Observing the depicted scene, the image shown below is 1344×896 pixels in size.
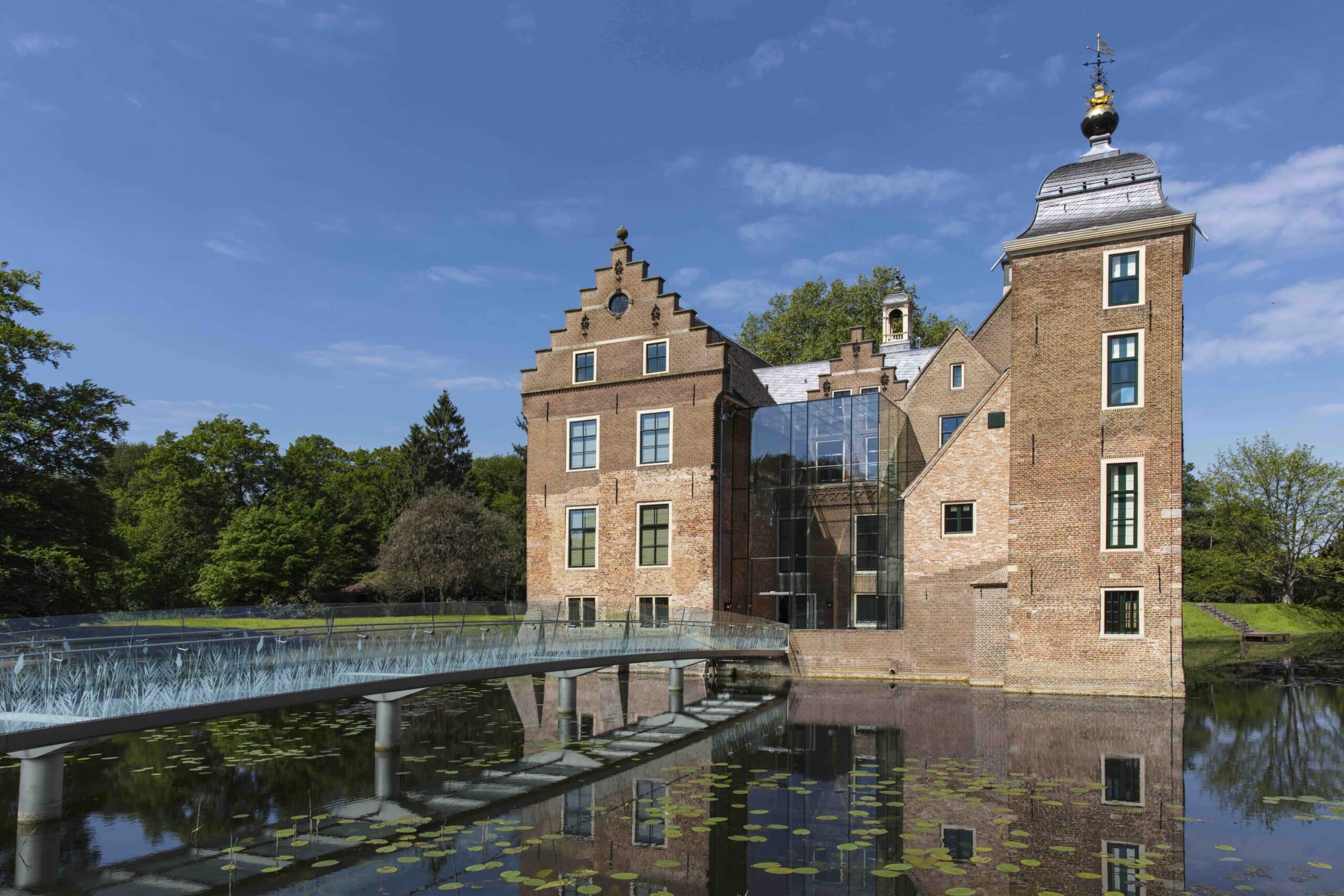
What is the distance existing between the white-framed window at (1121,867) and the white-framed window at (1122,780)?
6.09ft

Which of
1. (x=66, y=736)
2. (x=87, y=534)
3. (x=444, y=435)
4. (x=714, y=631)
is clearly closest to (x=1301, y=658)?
(x=714, y=631)

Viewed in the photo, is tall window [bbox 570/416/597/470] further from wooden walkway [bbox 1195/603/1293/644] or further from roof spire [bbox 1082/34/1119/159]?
wooden walkway [bbox 1195/603/1293/644]

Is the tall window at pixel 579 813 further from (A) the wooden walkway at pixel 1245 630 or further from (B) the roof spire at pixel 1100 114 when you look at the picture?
(A) the wooden walkway at pixel 1245 630

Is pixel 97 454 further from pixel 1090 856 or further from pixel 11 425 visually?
pixel 1090 856

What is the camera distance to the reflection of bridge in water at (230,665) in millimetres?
8469

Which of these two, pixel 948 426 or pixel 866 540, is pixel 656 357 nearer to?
pixel 866 540

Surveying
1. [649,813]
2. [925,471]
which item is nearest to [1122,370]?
[925,471]

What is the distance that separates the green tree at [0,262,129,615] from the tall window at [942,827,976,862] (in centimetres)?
2219

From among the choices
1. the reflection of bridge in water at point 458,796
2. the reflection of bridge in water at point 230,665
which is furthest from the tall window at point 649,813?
the reflection of bridge in water at point 230,665

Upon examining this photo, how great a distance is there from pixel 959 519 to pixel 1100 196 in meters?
8.72

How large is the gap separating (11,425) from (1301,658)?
4002 centimetres

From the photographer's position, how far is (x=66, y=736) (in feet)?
26.4

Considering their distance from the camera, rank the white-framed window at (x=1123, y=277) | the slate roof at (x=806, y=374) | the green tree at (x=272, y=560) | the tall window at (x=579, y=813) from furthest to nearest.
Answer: the green tree at (x=272, y=560) < the slate roof at (x=806, y=374) < the white-framed window at (x=1123, y=277) < the tall window at (x=579, y=813)

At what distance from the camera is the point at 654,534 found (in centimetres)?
2672
